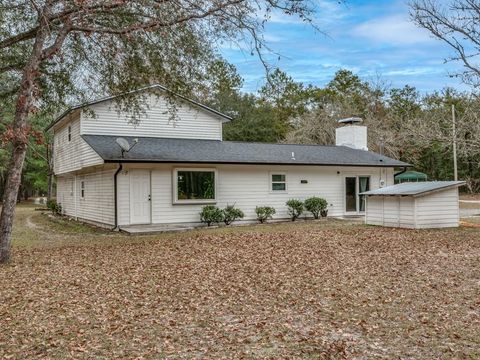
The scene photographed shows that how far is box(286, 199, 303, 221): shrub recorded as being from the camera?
1698 centimetres

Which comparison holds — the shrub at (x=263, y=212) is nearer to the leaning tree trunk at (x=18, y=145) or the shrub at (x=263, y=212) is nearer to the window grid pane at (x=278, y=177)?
the window grid pane at (x=278, y=177)

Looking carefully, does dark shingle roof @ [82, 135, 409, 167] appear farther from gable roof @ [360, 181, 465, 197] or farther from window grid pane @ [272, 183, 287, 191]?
gable roof @ [360, 181, 465, 197]

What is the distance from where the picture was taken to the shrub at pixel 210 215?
Result: 1519cm

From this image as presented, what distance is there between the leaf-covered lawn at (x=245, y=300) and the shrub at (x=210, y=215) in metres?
4.23

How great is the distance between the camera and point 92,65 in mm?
10586

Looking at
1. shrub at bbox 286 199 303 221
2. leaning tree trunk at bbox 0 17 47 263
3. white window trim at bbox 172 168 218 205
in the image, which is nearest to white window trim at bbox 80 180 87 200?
white window trim at bbox 172 168 218 205

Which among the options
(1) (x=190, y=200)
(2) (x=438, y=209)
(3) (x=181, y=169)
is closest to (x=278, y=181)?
(1) (x=190, y=200)

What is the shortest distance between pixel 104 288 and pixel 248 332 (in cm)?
→ 293

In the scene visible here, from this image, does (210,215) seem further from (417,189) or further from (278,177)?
(417,189)

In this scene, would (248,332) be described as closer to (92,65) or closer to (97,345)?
(97,345)

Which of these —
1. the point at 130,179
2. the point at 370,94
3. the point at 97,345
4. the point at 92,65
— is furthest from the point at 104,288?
the point at 370,94

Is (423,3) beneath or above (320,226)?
above

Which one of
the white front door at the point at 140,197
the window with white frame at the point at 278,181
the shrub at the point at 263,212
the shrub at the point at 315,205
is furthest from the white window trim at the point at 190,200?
the shrub at the point at 315,205

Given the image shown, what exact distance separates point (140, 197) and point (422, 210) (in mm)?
8993
